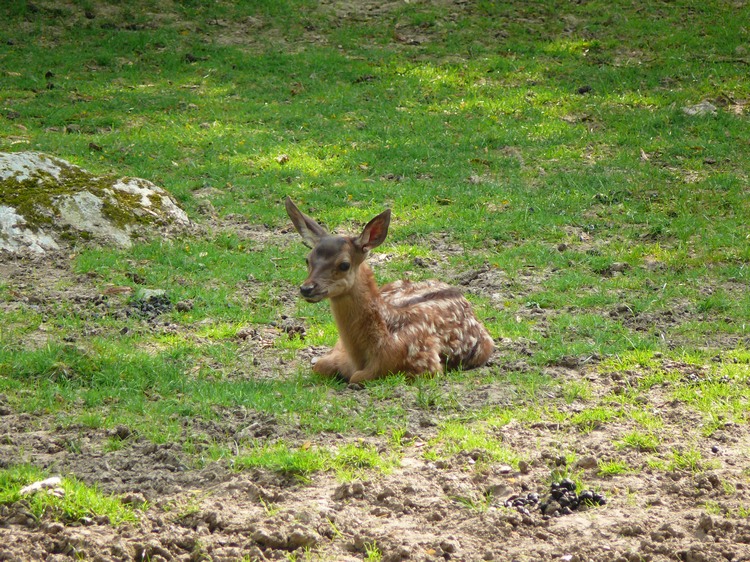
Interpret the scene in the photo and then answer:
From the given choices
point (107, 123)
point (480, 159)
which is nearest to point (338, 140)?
point (480, 159)

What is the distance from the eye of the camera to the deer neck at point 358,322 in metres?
8.64

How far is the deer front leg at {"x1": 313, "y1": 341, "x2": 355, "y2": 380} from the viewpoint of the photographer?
8.70 metres

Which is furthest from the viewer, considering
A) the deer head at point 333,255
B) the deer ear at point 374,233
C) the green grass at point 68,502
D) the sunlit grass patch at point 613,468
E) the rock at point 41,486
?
the deer ear at point 374,233

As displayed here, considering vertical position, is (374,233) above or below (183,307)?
above

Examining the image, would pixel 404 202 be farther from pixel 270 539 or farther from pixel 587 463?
pixel 270 539

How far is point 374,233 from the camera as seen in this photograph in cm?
880

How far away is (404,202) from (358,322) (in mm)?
5455

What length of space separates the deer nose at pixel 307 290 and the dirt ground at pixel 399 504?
4.15 feet

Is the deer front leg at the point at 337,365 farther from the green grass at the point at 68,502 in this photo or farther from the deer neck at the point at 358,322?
the green grass at the point at 68,502

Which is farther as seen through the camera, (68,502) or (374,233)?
(374,233)

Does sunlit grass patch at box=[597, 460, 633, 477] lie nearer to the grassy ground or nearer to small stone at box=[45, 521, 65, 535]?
the grassy ground

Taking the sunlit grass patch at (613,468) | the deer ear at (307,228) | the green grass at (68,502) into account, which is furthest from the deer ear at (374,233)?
the green grass at (68,502)

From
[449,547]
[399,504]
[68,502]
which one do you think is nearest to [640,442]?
[399,504]

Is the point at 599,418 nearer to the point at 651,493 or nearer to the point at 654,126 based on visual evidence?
the point at 651,493
